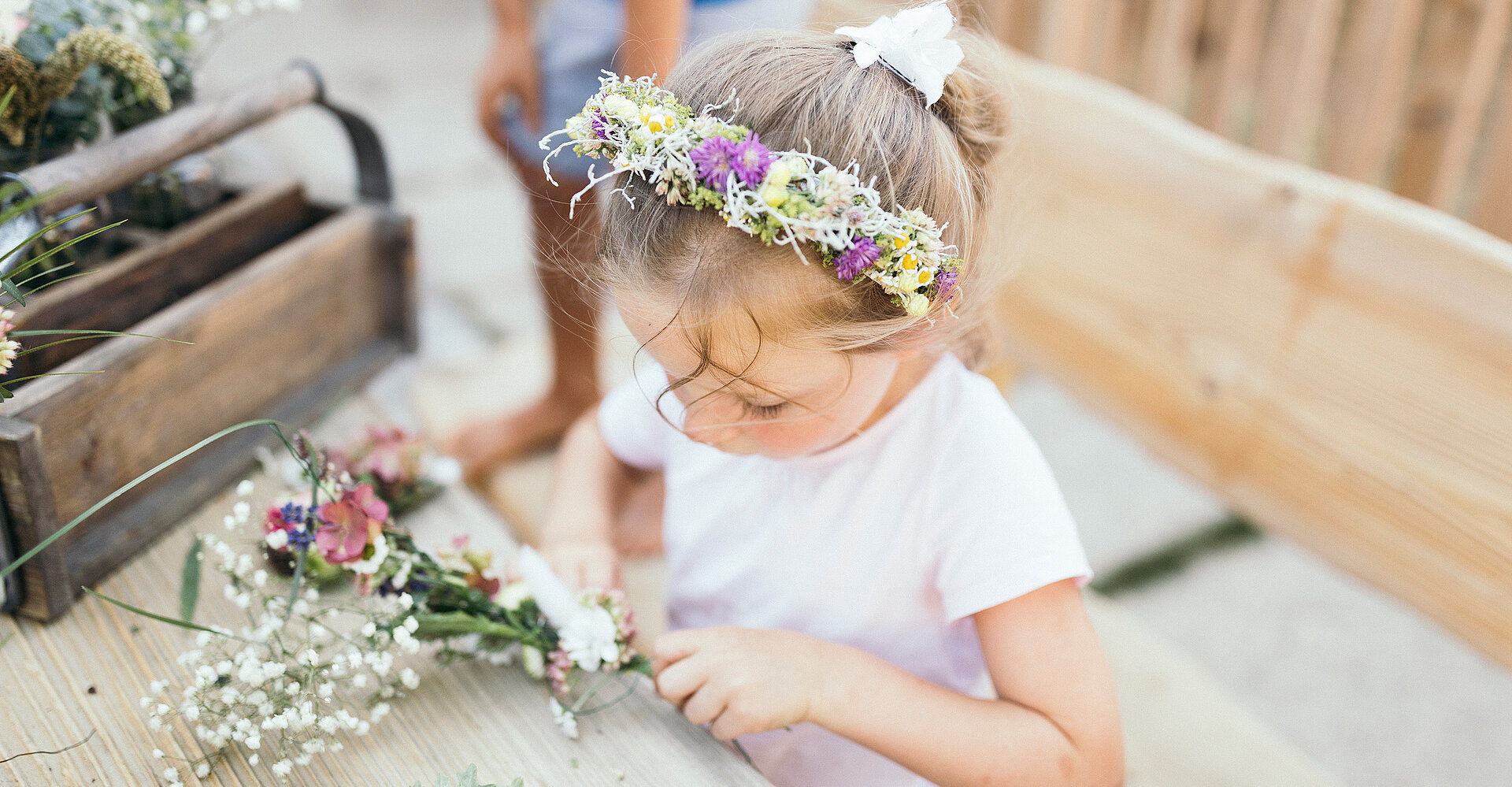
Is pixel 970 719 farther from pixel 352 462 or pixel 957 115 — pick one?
pixel 352 462

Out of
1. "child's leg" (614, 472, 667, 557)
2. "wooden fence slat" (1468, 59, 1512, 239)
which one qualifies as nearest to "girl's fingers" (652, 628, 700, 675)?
"child's leg" (614, 472, 667, 557)

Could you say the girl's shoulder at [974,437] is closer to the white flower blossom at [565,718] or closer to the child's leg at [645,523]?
the white flower blossom at [565,718]

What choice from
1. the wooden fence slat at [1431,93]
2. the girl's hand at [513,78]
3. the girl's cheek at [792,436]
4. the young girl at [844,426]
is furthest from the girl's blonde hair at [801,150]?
the wooden fence slat at [1431,93]

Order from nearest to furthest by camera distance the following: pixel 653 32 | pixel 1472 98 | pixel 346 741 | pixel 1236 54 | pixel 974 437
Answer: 1. pixel 346 741
2. pixel 974 437
3. pixel 653 32
4. pixel 1472 98
5. pixel 1236 54

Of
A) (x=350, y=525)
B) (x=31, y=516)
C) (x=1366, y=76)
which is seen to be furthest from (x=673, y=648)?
(x=1366, y=76)

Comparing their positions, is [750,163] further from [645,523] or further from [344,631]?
[645,523]

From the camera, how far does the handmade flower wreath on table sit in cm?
90

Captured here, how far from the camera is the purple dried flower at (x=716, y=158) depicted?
2.68 ft

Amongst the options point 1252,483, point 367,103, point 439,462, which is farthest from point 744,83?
point 367,103

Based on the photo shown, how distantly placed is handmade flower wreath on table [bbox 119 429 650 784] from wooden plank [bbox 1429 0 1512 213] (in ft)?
7.06

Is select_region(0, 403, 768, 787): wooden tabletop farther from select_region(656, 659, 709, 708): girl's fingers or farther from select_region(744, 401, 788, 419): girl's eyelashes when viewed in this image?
select_region(744, 401, 788, 419): girl's eyelashes

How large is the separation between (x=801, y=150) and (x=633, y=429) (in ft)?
2.07

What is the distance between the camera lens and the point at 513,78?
6.74 ft

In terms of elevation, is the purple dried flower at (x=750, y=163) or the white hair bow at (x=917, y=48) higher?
the white hair bow at (x=917, y=48)
